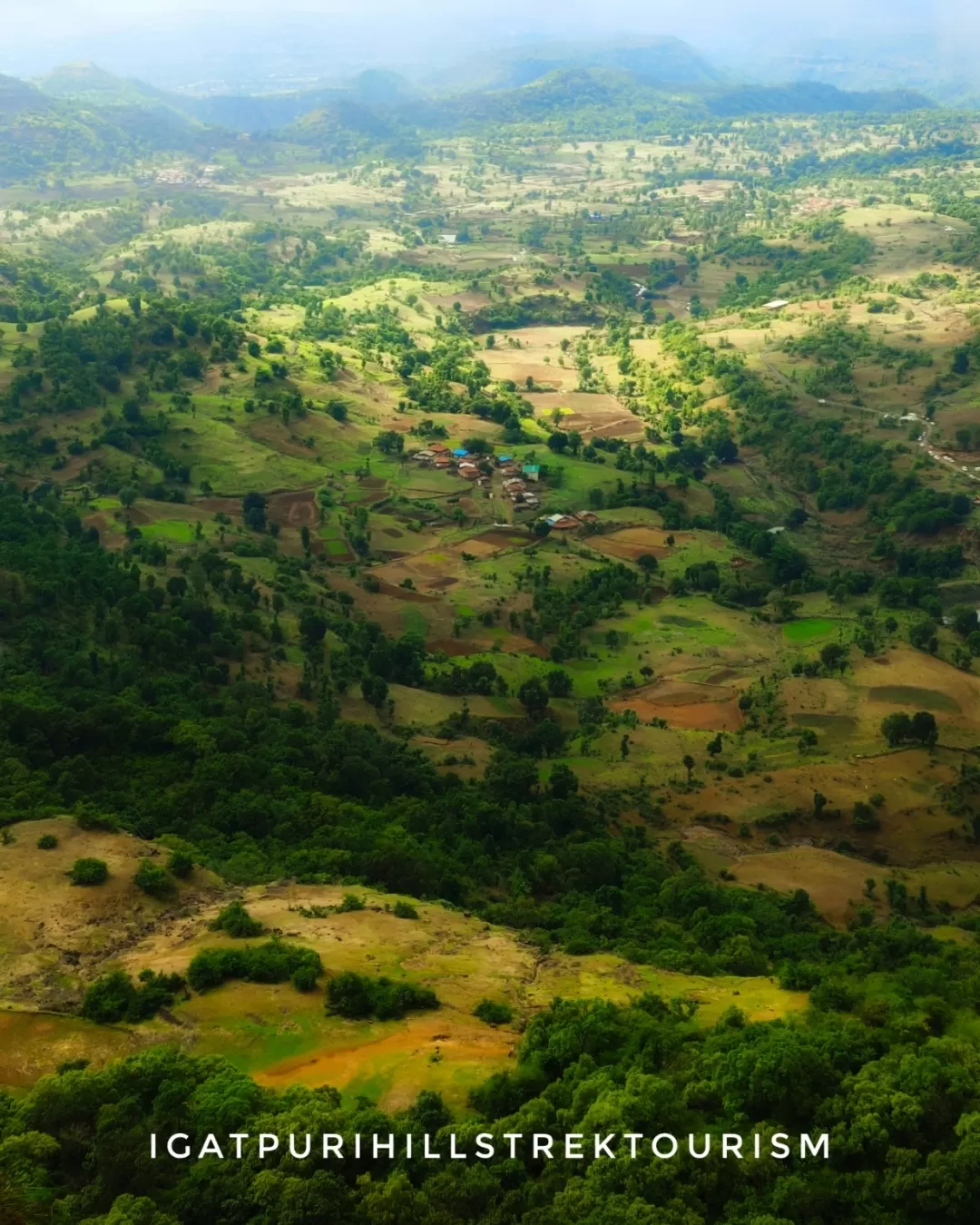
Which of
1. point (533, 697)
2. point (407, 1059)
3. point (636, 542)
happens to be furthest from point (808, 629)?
point (407, 1059)

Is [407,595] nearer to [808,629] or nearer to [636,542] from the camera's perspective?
[636,542]

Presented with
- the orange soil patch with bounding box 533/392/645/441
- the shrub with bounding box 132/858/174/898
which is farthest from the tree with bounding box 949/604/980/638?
the shrub with bounding box 132/858/174/898

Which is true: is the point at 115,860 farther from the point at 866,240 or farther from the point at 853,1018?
→ the point at 866,240

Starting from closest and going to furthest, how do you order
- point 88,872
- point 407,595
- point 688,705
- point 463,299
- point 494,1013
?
1. point 494,1013
2. point 88,872
3. point 688,705
4. point 407,595
5. point 463,299

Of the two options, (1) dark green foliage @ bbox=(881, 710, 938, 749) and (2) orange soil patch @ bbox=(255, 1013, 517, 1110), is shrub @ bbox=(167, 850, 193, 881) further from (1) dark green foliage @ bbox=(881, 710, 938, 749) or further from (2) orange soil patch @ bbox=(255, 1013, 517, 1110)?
(1) dark green foliage @ bbox=(881, 710, 938, 749)

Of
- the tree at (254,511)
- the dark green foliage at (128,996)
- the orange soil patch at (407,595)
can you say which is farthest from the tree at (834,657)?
the dark green foliage at (128,996)

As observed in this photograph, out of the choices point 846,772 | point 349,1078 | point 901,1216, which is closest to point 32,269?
point 846,772

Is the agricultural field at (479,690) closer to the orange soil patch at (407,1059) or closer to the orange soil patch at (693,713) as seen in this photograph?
the orange soil patch at (407,1059)
